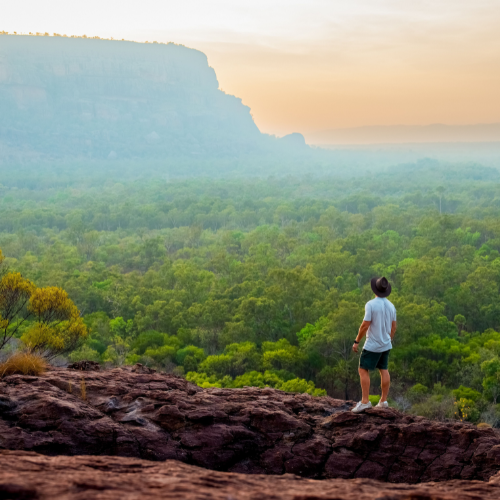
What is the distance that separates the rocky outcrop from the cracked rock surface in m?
1.34

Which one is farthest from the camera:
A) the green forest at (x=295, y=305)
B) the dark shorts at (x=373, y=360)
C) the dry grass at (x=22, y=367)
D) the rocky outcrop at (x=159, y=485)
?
the green forest at (x=295, y=305)

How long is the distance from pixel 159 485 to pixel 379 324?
410cm

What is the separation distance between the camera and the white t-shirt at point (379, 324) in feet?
22.5

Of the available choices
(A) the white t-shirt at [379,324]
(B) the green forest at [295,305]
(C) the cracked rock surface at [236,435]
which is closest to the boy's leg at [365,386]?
(C) the cracked rock surface at [236,435]

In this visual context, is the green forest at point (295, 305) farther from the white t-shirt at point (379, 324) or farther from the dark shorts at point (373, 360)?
the white t-shirt at point (379, 324)

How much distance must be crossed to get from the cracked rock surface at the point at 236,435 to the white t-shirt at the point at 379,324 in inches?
34.6

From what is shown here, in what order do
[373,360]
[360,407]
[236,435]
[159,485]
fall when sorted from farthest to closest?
[373,360], [360,407], [236,435], [159,485]

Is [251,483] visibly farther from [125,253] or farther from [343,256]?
[125,253]

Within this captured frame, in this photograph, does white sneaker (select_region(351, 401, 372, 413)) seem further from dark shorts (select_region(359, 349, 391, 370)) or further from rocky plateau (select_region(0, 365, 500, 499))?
dark shorts (select_region(359, 349, 391, 370))

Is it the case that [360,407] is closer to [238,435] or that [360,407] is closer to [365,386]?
[365,386]

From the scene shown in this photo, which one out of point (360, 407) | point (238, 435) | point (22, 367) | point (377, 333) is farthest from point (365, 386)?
point (22, 367)

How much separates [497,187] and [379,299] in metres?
122

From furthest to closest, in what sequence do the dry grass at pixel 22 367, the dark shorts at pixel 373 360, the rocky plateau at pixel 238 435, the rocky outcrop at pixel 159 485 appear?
the dry grass at pixel 22 367, the dark shorts at pixel 373 360, the rocky plateau at pixel 238 435, the rocky outcrop at pixel 159 485

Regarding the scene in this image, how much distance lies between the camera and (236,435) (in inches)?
248
